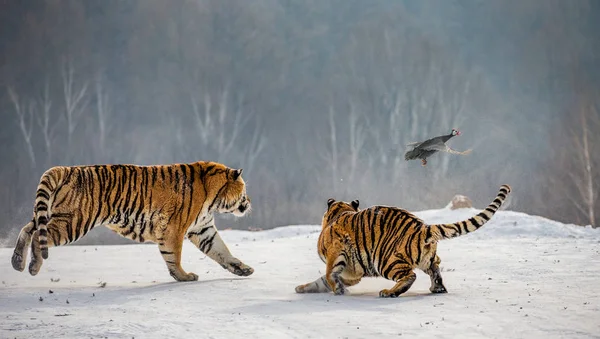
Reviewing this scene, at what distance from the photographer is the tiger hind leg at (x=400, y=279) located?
6457mm

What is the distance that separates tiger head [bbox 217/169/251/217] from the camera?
327 inches

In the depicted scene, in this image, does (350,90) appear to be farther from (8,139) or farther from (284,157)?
(8,139)

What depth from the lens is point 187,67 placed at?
33625 mm

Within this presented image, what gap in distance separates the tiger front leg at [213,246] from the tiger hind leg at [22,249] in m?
1.54

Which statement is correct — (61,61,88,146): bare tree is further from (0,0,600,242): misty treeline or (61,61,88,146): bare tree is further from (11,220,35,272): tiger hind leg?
(11,220,35,272): tiger hind leg

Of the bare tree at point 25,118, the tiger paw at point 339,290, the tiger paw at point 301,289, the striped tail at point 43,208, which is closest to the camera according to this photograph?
the tiger paw at point 339,290

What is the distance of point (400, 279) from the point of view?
6.51 metres

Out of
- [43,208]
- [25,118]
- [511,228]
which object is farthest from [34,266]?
[25,118]

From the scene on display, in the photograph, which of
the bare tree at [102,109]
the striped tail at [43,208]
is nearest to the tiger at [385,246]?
the striped tail at [43,208]

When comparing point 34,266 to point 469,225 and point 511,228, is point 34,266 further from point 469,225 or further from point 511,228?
point 511,228

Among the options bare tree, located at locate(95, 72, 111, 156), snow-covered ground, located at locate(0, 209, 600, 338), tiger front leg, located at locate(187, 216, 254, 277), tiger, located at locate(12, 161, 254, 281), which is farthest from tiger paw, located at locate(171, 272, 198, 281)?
bare tree, located at locate(95, 72, 111, 156)

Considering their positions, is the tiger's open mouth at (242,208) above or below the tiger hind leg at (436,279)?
above

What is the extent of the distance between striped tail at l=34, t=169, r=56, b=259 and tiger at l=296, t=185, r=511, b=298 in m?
2.33

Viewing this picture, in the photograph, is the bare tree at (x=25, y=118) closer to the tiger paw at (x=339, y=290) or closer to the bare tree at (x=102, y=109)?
the bare tree at (x=102, y=109)
